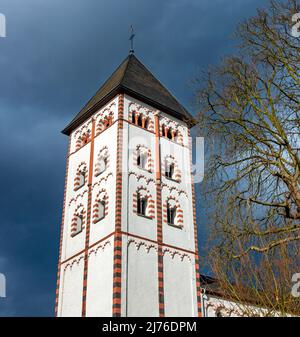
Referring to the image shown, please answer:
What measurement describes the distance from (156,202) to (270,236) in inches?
758

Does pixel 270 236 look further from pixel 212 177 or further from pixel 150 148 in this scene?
pixel 150 148

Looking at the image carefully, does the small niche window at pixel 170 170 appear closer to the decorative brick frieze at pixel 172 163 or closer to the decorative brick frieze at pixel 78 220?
the decorative brick frieze at pixel 172 163

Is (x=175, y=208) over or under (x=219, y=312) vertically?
over

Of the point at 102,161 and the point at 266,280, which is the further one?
the point at 102,161

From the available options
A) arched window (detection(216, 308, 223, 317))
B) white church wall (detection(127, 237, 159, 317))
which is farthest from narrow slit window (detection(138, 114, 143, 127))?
arched window (detection(216, 308, 223, 317))

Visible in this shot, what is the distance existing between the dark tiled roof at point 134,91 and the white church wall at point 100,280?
36.4 feet

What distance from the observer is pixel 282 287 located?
40.4 ft

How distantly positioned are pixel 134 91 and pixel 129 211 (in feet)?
30.9

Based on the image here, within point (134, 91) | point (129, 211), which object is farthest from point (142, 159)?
point (134, 91)

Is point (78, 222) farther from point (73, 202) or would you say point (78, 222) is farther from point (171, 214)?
point (171, 214)

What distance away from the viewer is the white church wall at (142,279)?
25648 millimetres

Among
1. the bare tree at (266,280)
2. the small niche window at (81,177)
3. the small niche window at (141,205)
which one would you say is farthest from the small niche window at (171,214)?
the bare tree at (266,280)

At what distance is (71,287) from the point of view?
29.1m
